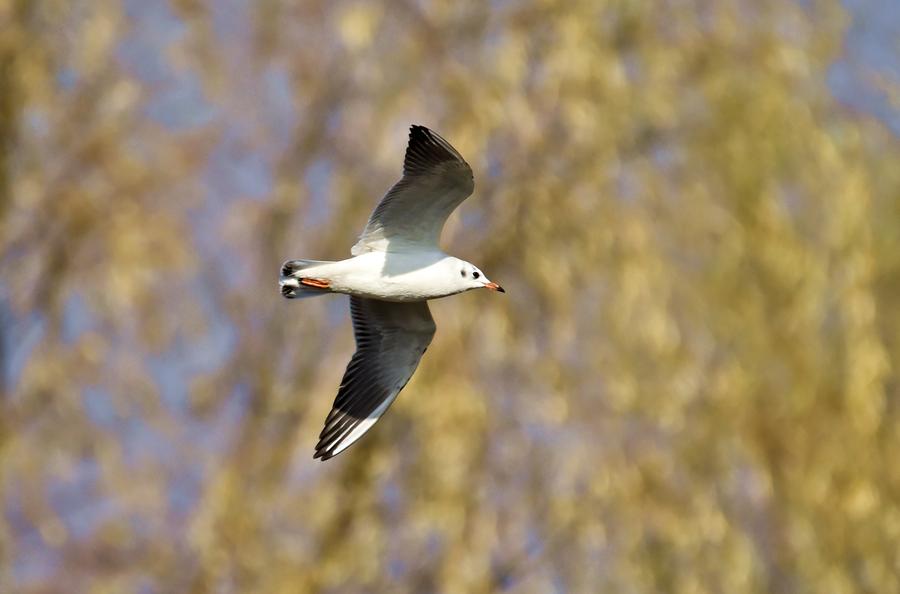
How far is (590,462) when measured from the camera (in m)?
6.50

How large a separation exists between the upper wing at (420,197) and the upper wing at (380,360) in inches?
15.6

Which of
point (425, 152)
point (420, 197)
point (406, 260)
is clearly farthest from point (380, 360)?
point (425, 152)

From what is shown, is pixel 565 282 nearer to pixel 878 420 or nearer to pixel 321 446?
pixel 878 420

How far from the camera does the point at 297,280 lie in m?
4.55

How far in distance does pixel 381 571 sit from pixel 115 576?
1.22 meters

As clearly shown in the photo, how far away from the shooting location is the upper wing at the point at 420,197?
444cm

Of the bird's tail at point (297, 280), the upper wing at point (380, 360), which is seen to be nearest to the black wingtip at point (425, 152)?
the bird's tail at point (297, 280)

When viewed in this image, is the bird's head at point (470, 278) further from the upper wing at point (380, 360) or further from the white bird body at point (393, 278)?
the upper wing at point (380, 360)

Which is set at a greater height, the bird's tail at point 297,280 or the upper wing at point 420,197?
the upper wing at point 420,197

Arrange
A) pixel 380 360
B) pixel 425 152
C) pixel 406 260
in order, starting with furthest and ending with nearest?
pixel 380 360, pixel 406 260, pixel 425 152

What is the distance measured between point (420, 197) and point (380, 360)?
748mm

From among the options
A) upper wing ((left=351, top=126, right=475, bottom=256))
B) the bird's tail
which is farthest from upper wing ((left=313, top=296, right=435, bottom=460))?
the bird's tail

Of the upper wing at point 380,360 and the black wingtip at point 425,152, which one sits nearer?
the black wingtip at point 425,152

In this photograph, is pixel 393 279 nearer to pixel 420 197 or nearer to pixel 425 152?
pixel 420 197
